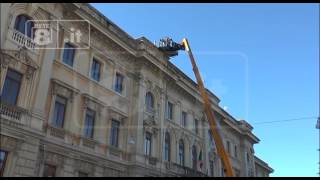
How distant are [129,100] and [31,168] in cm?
1010

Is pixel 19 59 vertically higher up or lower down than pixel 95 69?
lower down

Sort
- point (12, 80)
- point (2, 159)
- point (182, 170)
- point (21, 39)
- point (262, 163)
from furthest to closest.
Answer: point (262, 163)
point (182, 170)
point (21, 39)
point (12, 80)
point (2, 159)

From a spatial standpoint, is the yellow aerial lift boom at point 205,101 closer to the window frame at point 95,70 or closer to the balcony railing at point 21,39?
the window frame at point 95,70

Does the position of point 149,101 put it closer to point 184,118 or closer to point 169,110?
point 169,110

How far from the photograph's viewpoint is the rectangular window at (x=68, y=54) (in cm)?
2221

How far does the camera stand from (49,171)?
64.5ft

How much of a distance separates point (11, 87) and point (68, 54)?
4736 millimetres

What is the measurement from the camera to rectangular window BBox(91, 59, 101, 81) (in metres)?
24.2

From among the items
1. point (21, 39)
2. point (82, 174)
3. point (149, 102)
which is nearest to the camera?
point (21, 39)

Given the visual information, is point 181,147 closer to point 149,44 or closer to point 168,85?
point 168,85

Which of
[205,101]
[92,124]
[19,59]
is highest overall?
[19,59]

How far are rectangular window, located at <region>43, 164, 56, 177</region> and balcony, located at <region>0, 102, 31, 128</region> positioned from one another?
105 inches

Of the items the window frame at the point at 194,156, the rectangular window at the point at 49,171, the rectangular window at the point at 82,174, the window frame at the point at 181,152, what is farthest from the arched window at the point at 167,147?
the rectangular window at the point at 49,171

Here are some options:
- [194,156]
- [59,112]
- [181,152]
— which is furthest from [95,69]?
[194,156]
